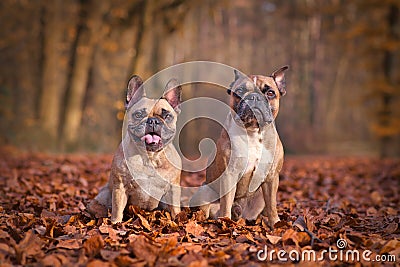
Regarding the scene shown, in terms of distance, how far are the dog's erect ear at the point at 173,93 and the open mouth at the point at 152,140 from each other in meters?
0.48

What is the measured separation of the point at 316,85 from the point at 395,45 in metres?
14.4

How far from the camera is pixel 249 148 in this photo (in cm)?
418

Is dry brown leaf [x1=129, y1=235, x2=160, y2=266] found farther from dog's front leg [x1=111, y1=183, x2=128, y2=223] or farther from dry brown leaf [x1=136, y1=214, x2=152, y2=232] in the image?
dog's front leg [x1=111, y1=183, x2=128, y2=223]

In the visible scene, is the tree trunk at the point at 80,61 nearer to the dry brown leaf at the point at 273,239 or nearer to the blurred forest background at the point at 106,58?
the blurred forest background at the point at 106,58

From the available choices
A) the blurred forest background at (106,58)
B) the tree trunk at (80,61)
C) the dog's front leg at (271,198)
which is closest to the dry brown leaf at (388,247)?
the dog's front leg at (271,198)

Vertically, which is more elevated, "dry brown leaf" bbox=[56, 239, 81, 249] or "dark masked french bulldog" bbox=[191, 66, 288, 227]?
Answer: "dark masked french bulldog" bbox=[191, 66, 288, 227]

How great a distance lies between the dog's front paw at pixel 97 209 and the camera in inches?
175

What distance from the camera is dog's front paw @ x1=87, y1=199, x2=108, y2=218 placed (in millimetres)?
4441

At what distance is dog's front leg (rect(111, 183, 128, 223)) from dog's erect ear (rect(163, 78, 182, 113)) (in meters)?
0.98

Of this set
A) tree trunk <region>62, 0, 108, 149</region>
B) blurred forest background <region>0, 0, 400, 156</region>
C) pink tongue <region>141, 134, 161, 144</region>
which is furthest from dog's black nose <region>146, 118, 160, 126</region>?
tree trunk <region>62, 0, 108, 149</region>

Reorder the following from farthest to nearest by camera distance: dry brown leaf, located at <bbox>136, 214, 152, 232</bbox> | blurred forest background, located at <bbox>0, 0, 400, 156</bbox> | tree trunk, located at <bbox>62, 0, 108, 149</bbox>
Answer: tree trunk, located at <bbox>62, 0, 108, 149</bbox>
blurred forest background, located at <bbox>0, 0, 400, 156</bbox>
dry brown leaf, located at <bbox>136, 214, 152, 232</bbox>

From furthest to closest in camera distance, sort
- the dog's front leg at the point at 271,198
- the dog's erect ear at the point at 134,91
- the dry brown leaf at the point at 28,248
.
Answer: the dog's erect ear at the point at 134,91
the dog's front leg at the point at 271,198
the dry brown leaf at the point at 28,248

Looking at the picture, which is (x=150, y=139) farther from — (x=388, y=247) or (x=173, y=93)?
(x=388, y=247)

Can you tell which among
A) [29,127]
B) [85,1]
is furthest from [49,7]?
[29,127]
